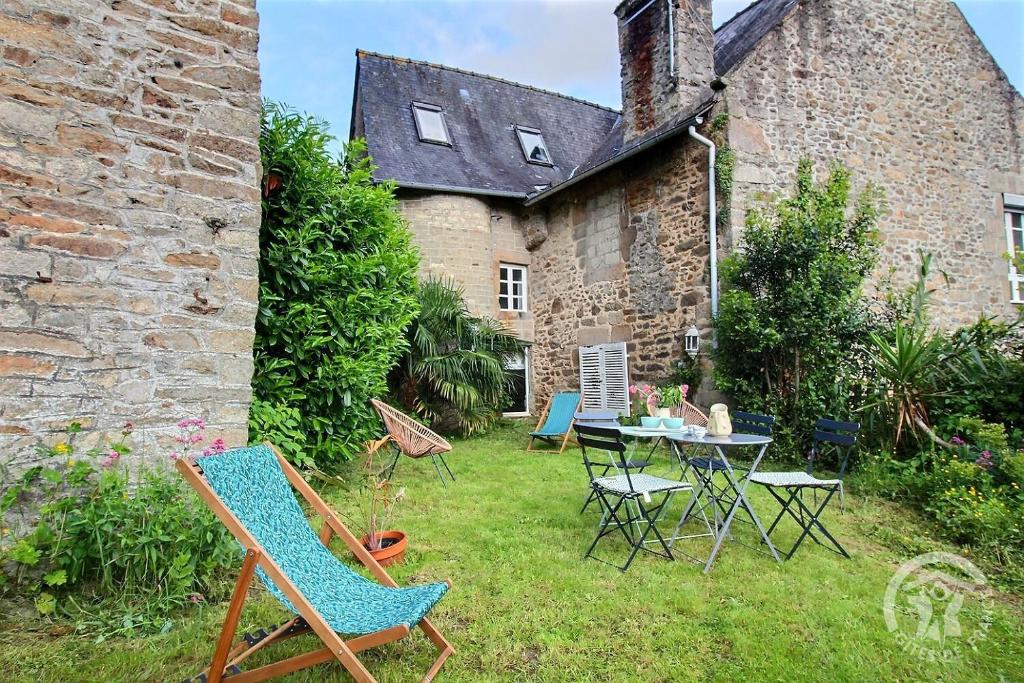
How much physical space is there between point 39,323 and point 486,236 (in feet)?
27.6

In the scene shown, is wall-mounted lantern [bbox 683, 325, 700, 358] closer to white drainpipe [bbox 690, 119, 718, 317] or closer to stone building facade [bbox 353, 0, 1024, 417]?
stone building facade [bbox 353, 0, 1024, 417]

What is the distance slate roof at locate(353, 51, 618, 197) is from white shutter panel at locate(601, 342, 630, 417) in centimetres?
386

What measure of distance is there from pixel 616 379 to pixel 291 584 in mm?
7783

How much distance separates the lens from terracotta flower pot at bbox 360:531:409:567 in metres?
3.47

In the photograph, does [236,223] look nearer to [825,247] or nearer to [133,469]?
[133,469]

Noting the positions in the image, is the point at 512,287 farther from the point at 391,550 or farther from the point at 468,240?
the point at 391,550

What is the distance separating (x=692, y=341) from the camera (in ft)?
25.8

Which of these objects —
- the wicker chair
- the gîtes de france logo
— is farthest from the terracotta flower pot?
the wicker chair

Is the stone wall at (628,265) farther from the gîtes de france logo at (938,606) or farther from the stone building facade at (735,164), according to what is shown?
the gîtes de france logo at (938,606)

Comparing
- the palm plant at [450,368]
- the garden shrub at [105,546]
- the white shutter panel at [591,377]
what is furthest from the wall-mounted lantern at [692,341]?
the garden shrub at [105,546]

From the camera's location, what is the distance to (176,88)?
11.5 ft

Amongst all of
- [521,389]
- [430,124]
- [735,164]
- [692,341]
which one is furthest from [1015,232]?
[430,124]

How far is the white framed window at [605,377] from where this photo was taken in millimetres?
9207

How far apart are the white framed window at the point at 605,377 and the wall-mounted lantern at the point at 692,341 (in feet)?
4.77
